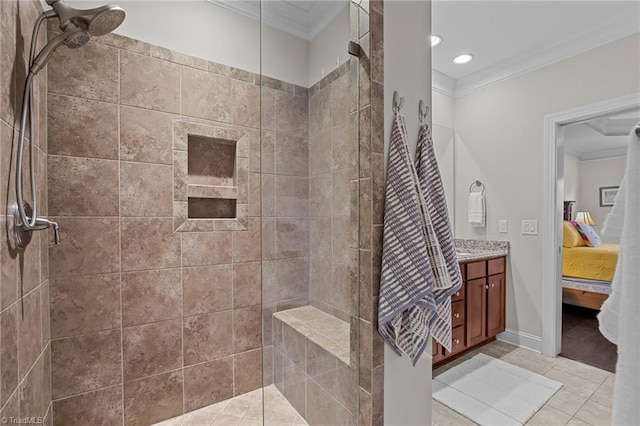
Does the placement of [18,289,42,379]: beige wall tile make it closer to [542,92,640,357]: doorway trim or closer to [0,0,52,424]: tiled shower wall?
[0,0,52,424]: tiled shower wall

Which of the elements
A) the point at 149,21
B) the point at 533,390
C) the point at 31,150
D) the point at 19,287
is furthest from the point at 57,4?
the point at 533,390

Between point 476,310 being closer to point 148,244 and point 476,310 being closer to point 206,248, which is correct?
point 206,248

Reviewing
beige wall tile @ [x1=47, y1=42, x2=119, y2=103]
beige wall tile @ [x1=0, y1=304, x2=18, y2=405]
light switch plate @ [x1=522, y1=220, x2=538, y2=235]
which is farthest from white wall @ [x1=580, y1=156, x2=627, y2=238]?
beige wall tile @ [x1=0, y1=304, x2=18, y2=405]

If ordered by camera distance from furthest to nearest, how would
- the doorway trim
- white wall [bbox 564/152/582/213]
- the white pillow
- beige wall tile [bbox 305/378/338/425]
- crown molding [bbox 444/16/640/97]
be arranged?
white wall [bbox 564/152/582/213], the white pillow, the doorway trim, crown molding [bbox 444/16/640/97], beige wall tile [bbox 305/378/338/425]

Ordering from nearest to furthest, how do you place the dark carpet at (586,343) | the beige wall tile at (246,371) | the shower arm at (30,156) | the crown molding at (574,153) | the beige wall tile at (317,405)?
1. the shower arm at (30,156)
2. the beige wall tile at (317,405)
3. the beige wall tile at (246,371)
4. the dark carpet at (586,343)
5. the crown molding at (574,153)

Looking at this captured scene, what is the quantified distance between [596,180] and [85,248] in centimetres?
591

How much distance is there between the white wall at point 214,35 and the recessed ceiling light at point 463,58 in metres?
1.91

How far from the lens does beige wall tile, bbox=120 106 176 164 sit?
5.66 ft

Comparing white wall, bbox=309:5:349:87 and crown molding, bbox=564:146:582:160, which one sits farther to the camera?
crown molding, bbox=564:146:582:160

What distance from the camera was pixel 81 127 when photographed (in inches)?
63.4

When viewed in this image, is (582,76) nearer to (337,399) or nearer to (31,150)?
(337,399)

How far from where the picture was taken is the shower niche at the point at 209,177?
1.89 metres

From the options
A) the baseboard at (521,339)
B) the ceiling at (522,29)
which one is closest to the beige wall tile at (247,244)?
the ceiling at (522,29)

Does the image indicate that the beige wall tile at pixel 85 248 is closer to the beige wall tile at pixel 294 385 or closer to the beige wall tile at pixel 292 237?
the beige wall tile at pixel 292 237
